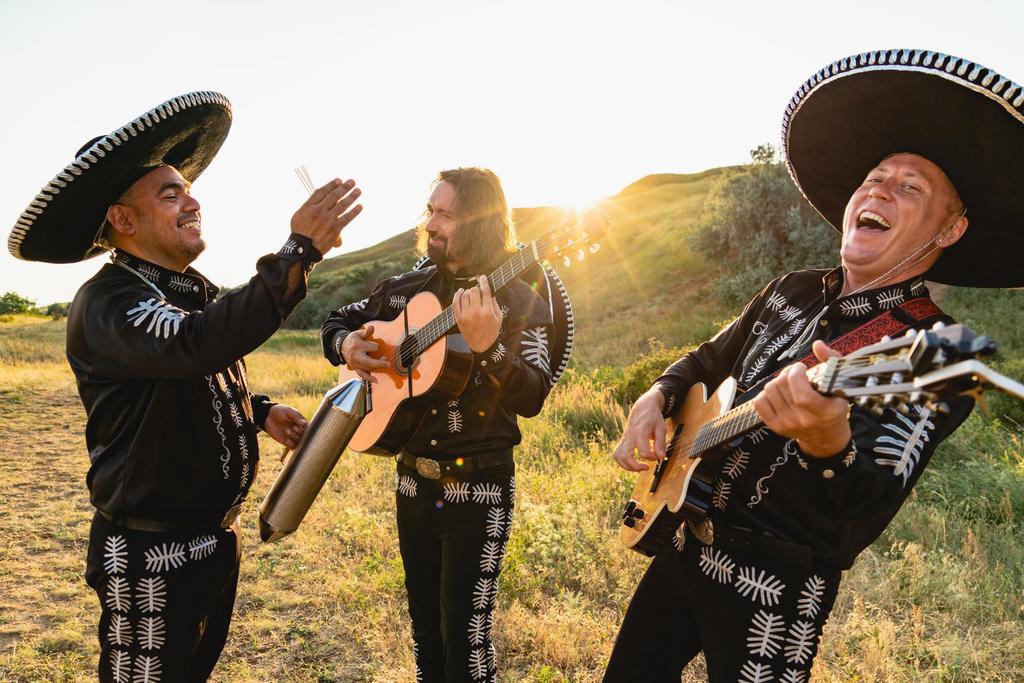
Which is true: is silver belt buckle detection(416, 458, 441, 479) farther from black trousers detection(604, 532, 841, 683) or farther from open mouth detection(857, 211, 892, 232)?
open mouth detection(857, 211, 892, 232)

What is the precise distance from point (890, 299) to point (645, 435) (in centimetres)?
103

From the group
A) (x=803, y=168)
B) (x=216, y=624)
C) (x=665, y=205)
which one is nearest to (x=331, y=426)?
(x=216, y=624)

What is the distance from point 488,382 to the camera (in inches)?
122

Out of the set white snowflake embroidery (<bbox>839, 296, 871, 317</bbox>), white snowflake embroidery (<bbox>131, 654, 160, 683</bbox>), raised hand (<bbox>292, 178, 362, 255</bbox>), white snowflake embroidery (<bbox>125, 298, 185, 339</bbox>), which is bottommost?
white snowflake embroidery (<bbox>131, 654, 160, 683</bbox>)

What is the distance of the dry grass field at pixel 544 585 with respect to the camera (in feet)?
12.8

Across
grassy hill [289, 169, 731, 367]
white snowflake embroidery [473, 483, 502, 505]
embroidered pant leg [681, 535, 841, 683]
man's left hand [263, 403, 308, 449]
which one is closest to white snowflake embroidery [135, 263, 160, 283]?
man's left hand [263, 403, 308, 449]

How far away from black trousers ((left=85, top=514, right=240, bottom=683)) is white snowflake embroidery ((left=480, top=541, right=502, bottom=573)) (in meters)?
1.20

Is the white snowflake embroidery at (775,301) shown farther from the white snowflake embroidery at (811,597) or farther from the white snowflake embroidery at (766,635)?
the white snowflake embroidery at (766,635)

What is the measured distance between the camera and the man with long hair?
287 cm

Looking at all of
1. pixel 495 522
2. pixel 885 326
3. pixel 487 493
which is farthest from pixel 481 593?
pixel 885 326

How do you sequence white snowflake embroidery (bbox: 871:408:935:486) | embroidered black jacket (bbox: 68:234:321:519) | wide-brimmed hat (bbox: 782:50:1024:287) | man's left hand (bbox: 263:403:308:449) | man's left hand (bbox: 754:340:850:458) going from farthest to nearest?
man's left hand (bbox: 263:403:308:449), embroidered black jacket (bbox: 68:234:321:519), wide-brimmed hat (bbox: 782:50:1024:287), white snowflake embroidery (bbox: 871:408:935:486), man's left hand (bbox: 754:340:850:458)

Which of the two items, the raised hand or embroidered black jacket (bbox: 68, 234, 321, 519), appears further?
the raised hand

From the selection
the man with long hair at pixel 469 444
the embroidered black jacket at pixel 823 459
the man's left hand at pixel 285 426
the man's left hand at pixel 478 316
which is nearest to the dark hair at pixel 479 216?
the man with long hair at pixel 469 444

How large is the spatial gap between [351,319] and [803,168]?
2632 mm
